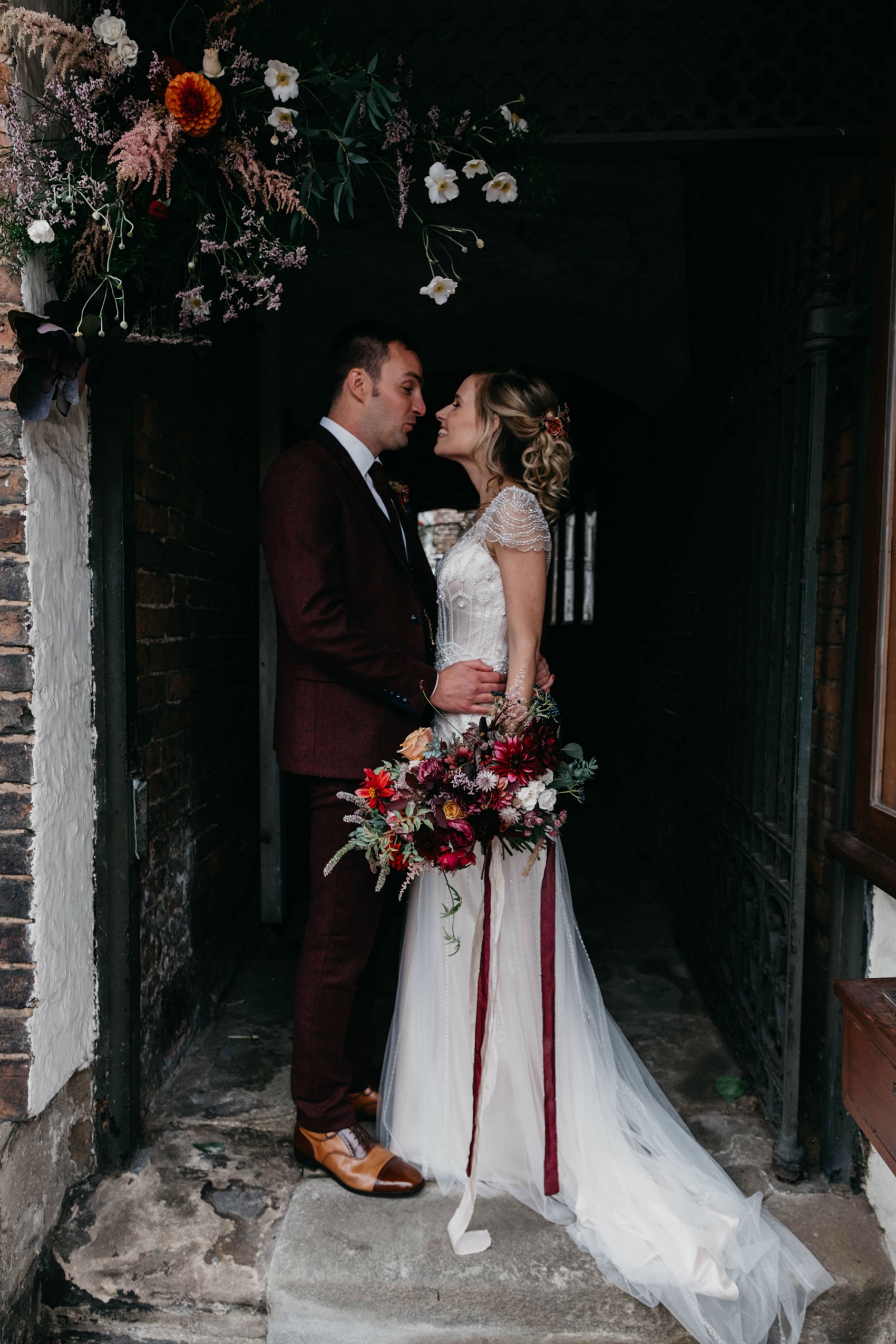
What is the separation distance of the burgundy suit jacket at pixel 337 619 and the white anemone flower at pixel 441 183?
2.33 ft

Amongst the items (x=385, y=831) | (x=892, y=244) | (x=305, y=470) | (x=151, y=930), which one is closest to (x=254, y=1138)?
(x=151, y=930)

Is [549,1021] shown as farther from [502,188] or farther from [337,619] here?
[502,188]

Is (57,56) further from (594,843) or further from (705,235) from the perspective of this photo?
(594,843)

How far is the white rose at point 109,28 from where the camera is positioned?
1.82 m

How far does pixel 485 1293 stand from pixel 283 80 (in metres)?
2.82

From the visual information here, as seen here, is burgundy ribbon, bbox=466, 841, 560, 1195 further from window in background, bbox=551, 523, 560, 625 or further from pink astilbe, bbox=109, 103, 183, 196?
window in background, bbox=551, 523, 560, 625

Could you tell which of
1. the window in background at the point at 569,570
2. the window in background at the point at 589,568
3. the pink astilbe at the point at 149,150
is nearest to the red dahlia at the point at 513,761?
the pink astilbe at the point at 149,150

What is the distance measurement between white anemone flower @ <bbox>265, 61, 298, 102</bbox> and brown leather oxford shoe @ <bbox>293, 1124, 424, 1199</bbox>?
2628 millimetres

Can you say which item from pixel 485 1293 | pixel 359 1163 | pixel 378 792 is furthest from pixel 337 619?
pixel 485 1293

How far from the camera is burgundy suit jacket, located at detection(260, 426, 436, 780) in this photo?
2.36 meters

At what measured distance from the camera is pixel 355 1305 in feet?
6.66

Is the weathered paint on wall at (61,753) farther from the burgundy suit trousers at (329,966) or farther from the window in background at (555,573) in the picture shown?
the window in background at (555,573)

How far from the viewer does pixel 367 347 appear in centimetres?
264

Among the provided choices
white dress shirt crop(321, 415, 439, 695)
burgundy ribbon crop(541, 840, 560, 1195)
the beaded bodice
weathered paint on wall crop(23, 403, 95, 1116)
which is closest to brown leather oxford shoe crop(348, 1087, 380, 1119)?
burgundy ribbon crop(541, 840, 560, 1195)
